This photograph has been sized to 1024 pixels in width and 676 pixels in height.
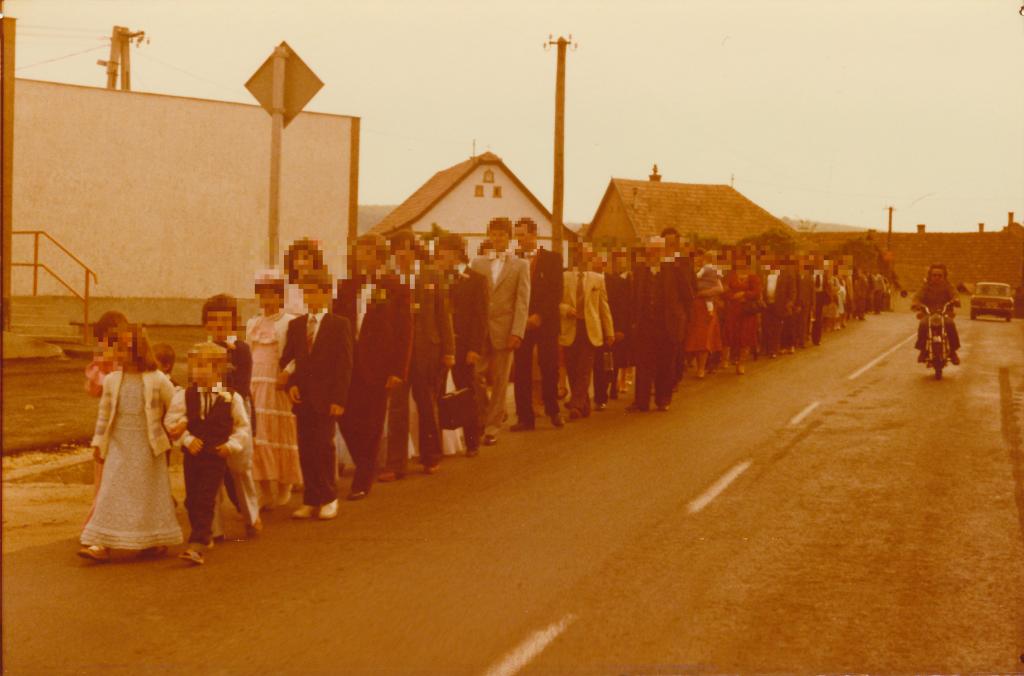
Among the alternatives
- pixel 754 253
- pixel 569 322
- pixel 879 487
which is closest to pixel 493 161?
pixel 754 253

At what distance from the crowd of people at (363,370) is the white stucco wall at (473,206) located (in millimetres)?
51965

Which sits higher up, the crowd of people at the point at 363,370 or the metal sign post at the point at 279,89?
the metal sign post at the point at 279,89

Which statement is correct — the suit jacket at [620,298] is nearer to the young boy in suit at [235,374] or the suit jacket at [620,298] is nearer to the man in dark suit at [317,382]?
the man in dark suit at [317,382]

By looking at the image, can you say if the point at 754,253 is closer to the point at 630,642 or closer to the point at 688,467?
the point at 688,467

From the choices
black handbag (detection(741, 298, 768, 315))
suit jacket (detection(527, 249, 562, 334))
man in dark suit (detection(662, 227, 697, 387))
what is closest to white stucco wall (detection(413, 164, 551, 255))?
black handbag (detection(741, 298, 768, 315))

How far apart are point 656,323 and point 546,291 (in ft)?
7.55

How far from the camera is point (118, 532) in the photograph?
7.02 metres

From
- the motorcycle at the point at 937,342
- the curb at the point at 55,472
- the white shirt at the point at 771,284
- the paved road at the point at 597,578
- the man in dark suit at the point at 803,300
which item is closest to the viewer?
the paved road at the point at 597,578

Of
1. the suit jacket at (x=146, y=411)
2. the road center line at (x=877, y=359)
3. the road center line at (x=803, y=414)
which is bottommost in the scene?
the road center line at (x=803, y=414)

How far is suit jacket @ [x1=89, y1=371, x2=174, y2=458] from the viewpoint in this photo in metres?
7.09

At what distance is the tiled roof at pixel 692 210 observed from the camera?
73.9 meters

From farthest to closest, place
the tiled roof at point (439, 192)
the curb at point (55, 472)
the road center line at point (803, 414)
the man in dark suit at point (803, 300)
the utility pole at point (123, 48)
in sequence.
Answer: the tiled roof at point (439, 192), the utility pole at point (123, 48), the man in dark suit at point (803, 300), the road center line at point (803, 414), the curb at point (55, 472)

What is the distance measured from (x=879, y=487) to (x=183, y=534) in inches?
202

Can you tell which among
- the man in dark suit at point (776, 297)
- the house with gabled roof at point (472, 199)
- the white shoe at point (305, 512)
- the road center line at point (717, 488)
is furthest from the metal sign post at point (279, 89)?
the house with gabled roof at point (472, 199)
